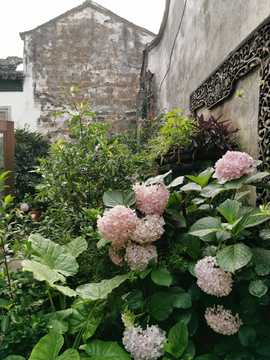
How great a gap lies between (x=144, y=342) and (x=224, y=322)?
31cm

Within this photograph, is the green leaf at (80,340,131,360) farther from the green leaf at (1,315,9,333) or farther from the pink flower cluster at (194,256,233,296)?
the pink flower cluster at (194,256,233,296)

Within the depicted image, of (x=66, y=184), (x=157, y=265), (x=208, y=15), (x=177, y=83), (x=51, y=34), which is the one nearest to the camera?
(x=157, y=265)

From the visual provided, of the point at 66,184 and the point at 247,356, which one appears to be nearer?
the point at 247,356

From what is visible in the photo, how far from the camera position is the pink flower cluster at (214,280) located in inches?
36.2

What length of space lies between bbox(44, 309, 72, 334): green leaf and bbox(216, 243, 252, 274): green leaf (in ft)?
2.21

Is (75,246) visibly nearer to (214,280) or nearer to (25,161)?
(214,280)

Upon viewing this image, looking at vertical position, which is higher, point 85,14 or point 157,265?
point 85,14

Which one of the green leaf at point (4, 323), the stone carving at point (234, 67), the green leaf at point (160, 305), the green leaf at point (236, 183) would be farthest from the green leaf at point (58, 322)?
the stone carving at point (234, 67)

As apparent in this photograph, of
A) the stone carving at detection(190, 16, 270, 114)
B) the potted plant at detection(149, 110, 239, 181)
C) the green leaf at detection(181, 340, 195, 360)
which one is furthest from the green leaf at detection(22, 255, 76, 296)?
the stone carving at detection(190, 16, 270, 114)

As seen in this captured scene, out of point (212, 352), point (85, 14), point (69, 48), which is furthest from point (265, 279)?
point (85, 14)

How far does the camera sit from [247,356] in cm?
→ 92

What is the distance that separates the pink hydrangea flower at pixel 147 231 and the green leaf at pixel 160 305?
233 mm

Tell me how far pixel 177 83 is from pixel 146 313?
2853 millimetres

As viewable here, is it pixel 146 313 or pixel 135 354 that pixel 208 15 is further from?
pixel 135 354
